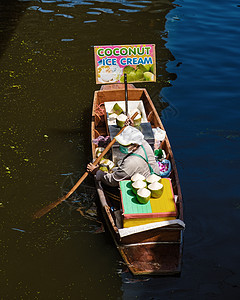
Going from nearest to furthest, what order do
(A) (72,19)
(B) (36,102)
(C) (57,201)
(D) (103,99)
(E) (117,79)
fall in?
1. (C) (57,201)
2. (E) (117,79)
3. (D) (103,99)
4. (B) (36,102)
5. (A) (72,19)

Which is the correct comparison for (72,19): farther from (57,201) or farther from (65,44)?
(57,201)

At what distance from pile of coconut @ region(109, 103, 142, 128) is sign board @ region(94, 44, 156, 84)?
0.94 m

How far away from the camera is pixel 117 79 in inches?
418

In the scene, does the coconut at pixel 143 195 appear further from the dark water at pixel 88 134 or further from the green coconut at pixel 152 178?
the dark water at pixel 88 134

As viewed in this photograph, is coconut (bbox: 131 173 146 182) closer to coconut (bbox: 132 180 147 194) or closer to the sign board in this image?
coconut (bbox: 132 180 147 194)

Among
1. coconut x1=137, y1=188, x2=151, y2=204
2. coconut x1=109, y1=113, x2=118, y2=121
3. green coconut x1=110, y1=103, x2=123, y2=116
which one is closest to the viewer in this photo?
coconut x1=137, y1=188, x2=151, y2=204

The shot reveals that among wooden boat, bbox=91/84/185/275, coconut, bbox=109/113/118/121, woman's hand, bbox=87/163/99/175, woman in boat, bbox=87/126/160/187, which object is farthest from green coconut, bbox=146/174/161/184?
coconut, bbox=109/113/118/121

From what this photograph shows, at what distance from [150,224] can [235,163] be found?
4.48 meters

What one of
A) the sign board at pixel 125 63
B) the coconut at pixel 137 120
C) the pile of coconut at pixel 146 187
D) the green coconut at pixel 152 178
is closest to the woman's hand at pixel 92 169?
the pile of coconut at pixel 146 187

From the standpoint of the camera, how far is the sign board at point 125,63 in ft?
34.2

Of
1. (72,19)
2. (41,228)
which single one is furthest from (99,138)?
(72,19)

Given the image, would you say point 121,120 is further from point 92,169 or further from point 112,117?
point 92,169

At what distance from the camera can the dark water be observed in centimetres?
808

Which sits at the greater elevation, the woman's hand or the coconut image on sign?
the coconut image on sign
